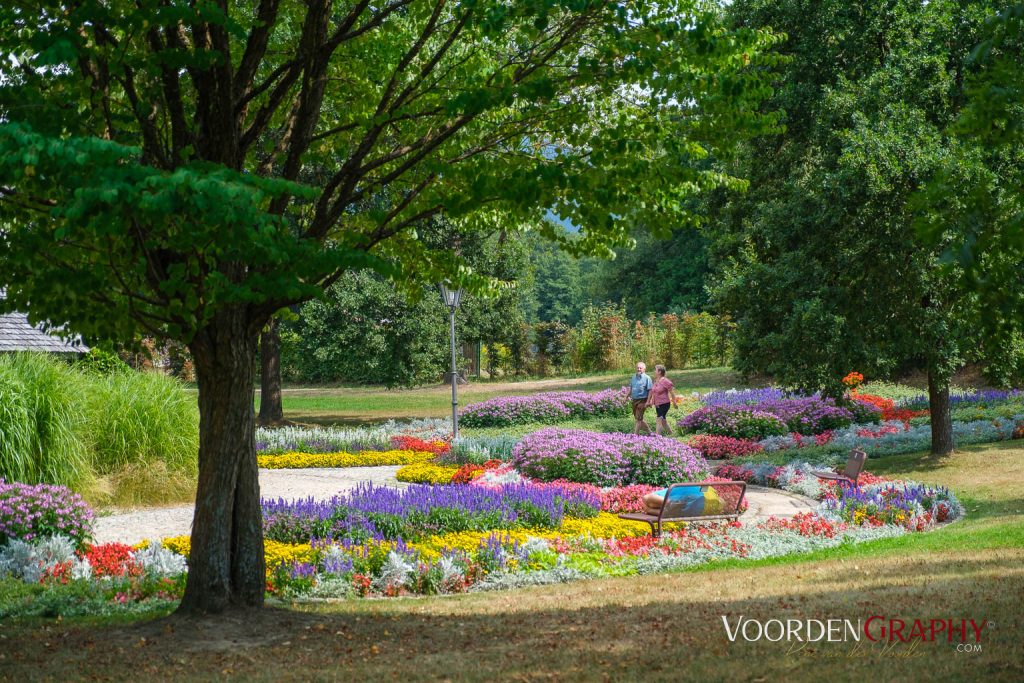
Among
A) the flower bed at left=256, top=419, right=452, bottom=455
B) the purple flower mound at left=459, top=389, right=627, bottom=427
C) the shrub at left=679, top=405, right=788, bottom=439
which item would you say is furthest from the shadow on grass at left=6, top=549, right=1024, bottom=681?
the purple flower mound at left=459, top=389, right=627, bottom=427

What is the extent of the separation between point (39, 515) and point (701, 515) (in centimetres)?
687

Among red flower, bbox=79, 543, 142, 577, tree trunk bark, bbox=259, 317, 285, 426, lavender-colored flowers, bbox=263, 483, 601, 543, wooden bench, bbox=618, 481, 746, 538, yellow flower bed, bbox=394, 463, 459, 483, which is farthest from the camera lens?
tree trunk bark, bbox=259, 317, 285, 426

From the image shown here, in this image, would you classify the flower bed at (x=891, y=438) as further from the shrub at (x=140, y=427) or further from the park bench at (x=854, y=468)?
the shrub at (x=140, y=427)

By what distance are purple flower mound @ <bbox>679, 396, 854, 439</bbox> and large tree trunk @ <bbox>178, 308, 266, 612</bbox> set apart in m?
14.1

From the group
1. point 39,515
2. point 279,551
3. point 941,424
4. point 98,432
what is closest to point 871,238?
point 941,424

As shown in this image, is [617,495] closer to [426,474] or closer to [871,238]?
[426,474]

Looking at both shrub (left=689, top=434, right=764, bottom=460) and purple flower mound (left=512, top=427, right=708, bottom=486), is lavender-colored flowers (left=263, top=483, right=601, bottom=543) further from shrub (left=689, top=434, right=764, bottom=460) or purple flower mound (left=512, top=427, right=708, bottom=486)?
shrub (left=689, top=434, right=764, bottom=460)

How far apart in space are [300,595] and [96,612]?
154cm

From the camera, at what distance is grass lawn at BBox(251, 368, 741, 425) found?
30.7 m

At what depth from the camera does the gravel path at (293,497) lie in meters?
10.6

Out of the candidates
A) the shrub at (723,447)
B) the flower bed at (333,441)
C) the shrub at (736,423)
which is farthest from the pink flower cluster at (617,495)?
the flower bed at (333,441)

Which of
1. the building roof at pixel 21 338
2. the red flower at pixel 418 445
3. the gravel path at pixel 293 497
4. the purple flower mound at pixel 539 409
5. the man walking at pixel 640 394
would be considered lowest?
the gravel path at pixel 293 497

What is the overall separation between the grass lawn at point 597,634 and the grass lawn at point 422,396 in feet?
69.7

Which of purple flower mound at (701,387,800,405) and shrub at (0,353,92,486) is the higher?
shrub at (0,353,92,486)
